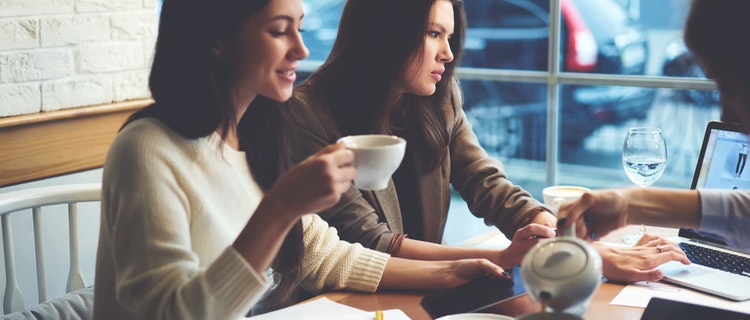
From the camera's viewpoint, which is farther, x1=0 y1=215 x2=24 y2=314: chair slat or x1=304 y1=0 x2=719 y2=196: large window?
x1=304 y1=0 x2=719 y2=196: large window

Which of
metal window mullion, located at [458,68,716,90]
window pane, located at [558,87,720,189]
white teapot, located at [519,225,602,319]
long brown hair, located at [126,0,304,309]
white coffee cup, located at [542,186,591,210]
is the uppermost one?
long brown hair, located at [126,0,304,309]

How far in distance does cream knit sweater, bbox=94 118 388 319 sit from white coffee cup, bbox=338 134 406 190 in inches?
8.3

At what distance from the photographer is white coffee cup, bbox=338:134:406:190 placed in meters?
1.18

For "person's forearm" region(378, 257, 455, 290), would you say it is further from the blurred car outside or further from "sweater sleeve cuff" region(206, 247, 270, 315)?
the blurred car outside

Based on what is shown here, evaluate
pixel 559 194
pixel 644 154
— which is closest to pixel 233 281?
pixel 559 194

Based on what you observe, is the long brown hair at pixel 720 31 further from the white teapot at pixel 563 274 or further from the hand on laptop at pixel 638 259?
the hand on laptop at pixel 638 259

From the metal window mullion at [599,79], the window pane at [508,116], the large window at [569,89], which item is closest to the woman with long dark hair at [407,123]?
the metal window mullion at [599,79]

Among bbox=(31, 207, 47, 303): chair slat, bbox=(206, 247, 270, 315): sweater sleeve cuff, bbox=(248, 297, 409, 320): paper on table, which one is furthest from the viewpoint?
bbox=(31, 207, 47, 303): chair slat

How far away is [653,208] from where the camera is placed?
1378 millimetres

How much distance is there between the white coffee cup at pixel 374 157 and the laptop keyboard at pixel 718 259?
2.73 feet

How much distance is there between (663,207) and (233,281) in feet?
Answer: 2.43

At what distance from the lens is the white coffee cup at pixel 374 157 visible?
1178 mm

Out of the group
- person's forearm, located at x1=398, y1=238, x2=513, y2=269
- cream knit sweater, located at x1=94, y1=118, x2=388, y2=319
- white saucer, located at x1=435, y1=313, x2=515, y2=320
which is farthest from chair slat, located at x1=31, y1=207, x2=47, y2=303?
white saucer, located at x1=435, y1=313, x2=515, y2=320

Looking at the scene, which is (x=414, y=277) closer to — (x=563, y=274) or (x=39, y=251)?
(x=563, y=274)
